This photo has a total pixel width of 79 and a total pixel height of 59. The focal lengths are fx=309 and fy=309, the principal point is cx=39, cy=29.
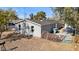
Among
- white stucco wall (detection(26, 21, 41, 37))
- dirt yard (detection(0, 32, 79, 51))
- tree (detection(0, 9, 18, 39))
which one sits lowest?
dirt yard (detection(0, 32, 79, 51))

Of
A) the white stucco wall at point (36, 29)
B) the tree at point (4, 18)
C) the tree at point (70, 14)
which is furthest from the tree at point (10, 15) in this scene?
the tree at point (70, 14)

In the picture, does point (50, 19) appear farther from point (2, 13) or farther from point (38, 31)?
point (2, 13)

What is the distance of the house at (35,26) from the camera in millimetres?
2717

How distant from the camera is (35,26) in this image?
2.71 metres

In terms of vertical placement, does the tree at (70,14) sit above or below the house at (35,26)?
above

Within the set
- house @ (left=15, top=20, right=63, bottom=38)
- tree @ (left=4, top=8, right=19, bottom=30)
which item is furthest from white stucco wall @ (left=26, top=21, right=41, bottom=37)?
tree @ (left=4, top=8, right=19, bottom=30)

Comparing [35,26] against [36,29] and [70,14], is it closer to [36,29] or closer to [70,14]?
[36,29]

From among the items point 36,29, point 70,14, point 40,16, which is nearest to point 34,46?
point 36,29

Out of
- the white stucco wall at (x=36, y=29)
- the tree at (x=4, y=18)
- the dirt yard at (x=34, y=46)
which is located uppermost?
the tree at (x=4, y=18)

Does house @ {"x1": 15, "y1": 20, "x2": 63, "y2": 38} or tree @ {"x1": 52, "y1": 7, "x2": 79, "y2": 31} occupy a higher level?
tree @ {"x1": 52, "y1": 7, "x2": 79, "y2": 31}

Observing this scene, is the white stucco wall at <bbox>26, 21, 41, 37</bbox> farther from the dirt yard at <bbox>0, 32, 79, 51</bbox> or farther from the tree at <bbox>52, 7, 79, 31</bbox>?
the tree at <bbox>52, 7, 79, 31</bbox>

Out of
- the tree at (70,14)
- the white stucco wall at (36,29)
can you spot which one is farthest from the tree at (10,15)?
the tree at (70,14)

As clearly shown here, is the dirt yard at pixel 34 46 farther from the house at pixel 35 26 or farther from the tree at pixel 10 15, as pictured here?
the tree at pixel 10 15

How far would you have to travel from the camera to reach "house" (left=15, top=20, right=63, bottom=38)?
8.91ft
